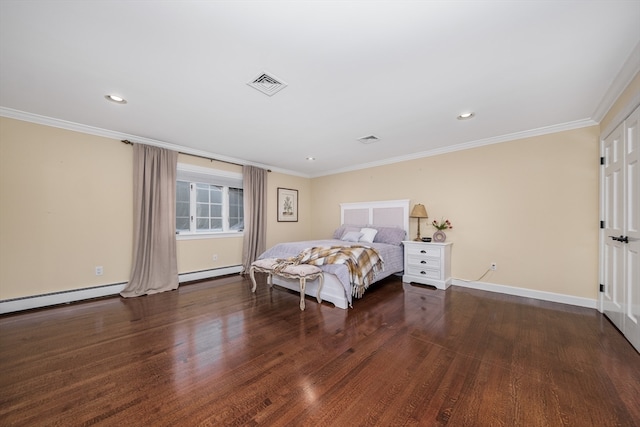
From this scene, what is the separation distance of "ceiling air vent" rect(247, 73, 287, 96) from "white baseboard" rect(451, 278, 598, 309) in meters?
3.94

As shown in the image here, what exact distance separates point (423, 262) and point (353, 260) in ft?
4.97

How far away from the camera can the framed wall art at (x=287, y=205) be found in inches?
230

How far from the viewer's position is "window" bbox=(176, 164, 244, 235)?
4.34 m

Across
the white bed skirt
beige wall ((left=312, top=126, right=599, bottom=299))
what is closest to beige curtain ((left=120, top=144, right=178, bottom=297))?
the white bed skirt

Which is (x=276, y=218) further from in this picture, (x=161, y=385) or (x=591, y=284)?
(x=591, y=284)

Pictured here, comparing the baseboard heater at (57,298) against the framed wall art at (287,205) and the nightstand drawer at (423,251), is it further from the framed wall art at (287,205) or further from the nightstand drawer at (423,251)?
the nightstand drawer at (423,251)

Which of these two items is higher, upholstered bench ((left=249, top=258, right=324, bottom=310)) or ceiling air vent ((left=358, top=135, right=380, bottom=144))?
ceiling air vent ((left=358, top=135, right=380, bottom=144))

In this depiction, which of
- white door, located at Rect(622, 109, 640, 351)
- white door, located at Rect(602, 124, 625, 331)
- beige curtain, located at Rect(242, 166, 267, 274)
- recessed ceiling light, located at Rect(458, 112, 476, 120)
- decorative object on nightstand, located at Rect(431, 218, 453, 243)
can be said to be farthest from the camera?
beige curtain, located at Rect(242, 166, 267, 274)

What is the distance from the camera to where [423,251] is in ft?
13.3

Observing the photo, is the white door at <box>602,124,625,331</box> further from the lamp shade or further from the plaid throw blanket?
the plaid throw blanket

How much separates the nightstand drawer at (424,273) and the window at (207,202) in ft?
11.2

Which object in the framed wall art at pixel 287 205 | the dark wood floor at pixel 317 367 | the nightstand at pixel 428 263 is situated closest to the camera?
the dark wood floor at pixel 317 367

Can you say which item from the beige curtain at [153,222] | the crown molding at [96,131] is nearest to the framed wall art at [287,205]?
the crown molding at [96,131]

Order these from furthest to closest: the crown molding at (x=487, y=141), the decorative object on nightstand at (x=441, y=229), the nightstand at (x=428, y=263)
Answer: the decorative object on nightstand at (x=441, y=229), the nightstand at (x=428, y=263), the crown molding at (x=487, y=141)
